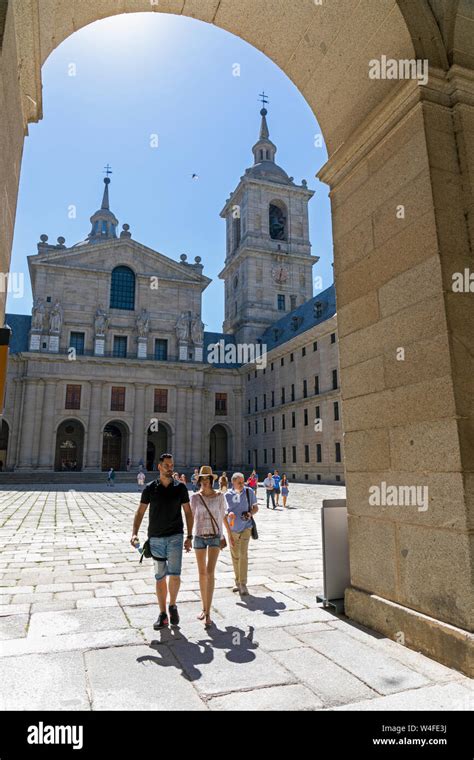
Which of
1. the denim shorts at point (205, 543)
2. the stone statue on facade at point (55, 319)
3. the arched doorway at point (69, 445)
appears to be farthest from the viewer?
the arched doorway at point (69, 445)

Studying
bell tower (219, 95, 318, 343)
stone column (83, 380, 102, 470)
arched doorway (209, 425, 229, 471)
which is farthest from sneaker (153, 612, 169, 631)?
bell tower (219, 95, 318, 343)

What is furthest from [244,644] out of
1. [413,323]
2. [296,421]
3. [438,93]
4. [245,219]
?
[245,219]

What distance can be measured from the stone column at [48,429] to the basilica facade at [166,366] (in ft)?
0.33

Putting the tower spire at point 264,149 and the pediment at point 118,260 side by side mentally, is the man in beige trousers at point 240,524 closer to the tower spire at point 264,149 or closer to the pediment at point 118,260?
the pediment at point 118,260

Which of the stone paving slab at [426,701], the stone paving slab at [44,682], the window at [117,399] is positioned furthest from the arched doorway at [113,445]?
the stone paving slab at [426,701]

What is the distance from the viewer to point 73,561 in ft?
30.2

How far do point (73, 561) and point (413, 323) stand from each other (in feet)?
25.4

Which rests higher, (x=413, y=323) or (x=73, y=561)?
(x=413, y=323)

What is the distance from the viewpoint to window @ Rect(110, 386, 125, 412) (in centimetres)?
5028

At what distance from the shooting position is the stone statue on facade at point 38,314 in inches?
1945

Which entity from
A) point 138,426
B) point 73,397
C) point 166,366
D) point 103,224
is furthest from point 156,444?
point 103,224

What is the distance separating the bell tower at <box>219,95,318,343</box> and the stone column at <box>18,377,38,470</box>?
25.9m

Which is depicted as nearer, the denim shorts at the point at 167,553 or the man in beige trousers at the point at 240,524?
the denim shorts at the point at 167,553
